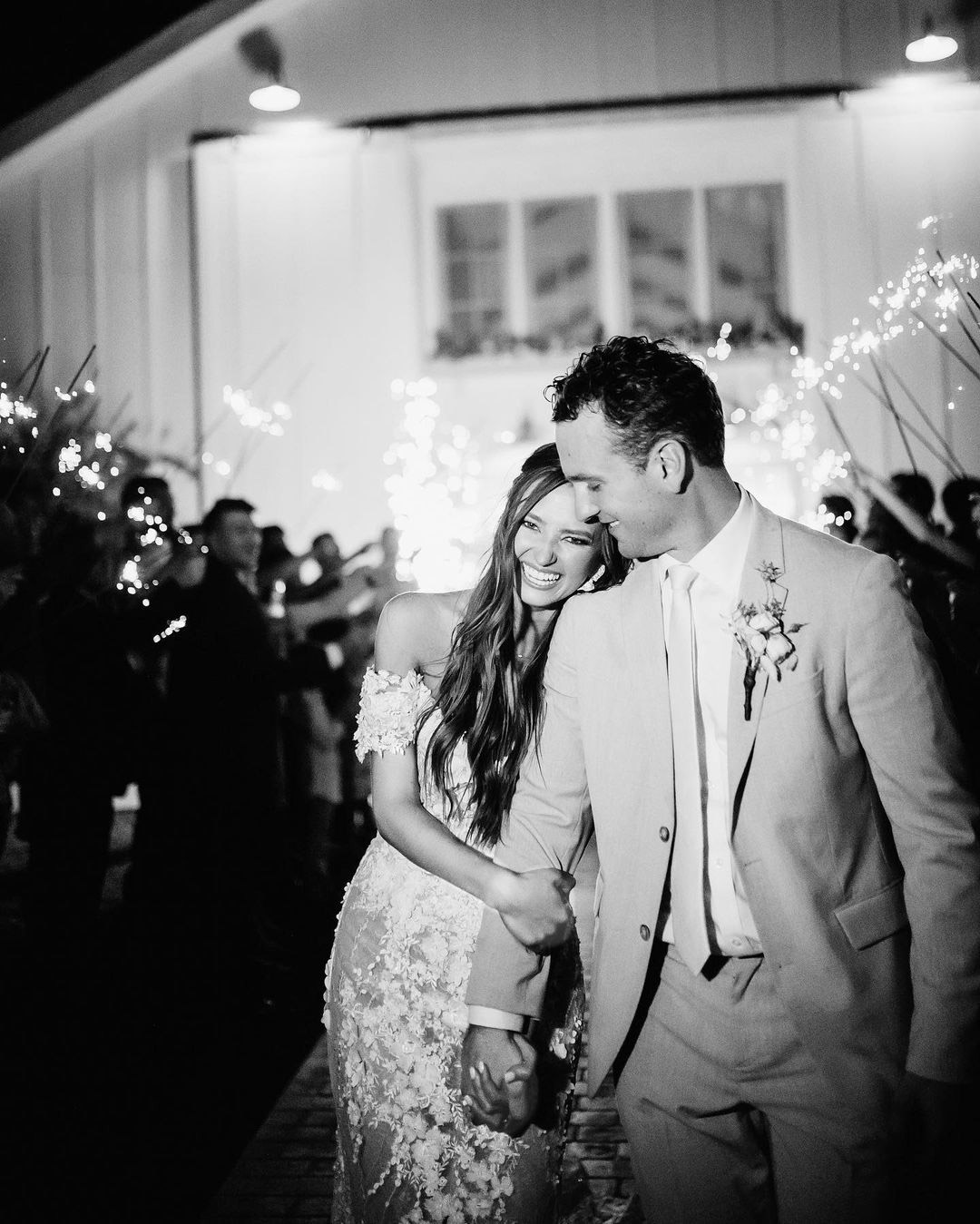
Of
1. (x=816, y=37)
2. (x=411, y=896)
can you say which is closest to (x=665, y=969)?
(x=411, y=896)

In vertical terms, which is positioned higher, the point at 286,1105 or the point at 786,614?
the point at 786,614

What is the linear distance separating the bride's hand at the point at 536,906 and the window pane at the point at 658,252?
936 centimetres

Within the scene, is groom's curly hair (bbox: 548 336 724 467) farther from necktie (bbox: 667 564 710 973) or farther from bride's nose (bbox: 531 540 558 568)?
bride's nose (bbox: 531 540 558 568)

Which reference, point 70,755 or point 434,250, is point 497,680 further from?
point 434,250

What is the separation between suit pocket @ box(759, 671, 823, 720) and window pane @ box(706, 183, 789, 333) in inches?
368

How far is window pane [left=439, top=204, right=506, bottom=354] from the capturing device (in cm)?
1114

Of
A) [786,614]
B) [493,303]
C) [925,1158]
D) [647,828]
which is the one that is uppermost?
[493,303]

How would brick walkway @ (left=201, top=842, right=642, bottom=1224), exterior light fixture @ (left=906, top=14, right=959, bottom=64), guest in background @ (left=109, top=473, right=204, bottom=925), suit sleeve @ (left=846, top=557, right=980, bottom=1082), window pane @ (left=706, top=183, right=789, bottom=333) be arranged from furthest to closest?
window pane @ (left=706, top=183, right=789, bottom=333)
exterior light fixture @ (left=906, top=14, right=959, bottom=64)
guest in background @ (left=109, top=473, right=204, bottom=925)
brick walkway @ (left=201, top=842, right=642, bottom=1224)
suit sleeve @ (left=846, top=557, right=980, bottom=1082)

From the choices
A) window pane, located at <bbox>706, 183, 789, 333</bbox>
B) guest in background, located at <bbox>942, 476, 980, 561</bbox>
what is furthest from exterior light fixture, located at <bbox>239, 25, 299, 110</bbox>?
guest in background, located at <bbox>942, 476, 980, 561</bbox>

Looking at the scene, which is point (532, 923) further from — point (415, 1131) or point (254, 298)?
point (254, 298)

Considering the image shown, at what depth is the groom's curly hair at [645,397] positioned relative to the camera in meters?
1.98

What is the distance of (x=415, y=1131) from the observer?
8.31 feet

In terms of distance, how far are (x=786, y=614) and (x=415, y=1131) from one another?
1397 millimetres

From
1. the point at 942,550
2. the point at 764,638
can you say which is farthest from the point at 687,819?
the point at 942,550
